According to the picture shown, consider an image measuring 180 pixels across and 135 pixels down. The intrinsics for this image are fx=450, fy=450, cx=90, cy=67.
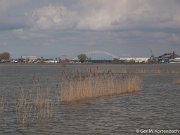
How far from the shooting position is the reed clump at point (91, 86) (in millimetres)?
33906

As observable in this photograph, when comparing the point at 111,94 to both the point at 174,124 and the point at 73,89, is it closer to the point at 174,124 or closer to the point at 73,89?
the point at 73,89

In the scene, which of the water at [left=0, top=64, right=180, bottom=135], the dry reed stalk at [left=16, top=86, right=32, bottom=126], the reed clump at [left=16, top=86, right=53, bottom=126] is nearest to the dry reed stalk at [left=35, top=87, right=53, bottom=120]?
the reed clump at [left=16, top=86, right=53, bottom=126]

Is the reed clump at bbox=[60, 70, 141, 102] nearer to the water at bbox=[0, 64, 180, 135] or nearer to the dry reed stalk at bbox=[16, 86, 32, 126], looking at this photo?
the water at bbox=[0, 64, 180, 135]

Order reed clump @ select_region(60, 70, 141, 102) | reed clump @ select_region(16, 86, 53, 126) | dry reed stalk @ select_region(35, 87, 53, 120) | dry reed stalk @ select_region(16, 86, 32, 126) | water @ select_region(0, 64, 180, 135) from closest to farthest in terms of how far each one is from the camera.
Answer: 1. water @ select_region(0, 64, 180, 135)
2. dry reed stalk @ select_region(16, 86, 32, 126)
3. reed clump @ select_region(16, 86, 53, 126)
4. dry reed stalk @ select_region(35, 87, 53, 120)
5. reed clump @ select_region(60, 70, 141, 102)

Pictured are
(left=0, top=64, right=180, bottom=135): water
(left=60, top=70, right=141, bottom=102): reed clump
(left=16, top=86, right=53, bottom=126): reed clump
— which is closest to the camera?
(left=0, top=64, right=180, bottom=135): water

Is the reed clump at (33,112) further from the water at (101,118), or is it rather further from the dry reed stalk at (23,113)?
the water at (101,118)

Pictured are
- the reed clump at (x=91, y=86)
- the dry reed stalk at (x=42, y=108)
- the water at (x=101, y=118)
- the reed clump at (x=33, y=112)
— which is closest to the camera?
the water at (x=101, y=118)

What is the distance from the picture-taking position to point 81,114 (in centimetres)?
2973

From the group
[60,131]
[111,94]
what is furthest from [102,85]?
[60,131]

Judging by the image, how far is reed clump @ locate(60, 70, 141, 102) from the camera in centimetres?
3391

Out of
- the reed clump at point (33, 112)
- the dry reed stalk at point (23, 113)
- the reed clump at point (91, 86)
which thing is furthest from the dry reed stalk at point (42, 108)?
the reed clump at point (91, 86)

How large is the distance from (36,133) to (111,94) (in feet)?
62.1

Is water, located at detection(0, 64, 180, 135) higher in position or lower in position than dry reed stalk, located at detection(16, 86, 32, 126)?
lower

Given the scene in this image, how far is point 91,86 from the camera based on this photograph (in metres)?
37.0
